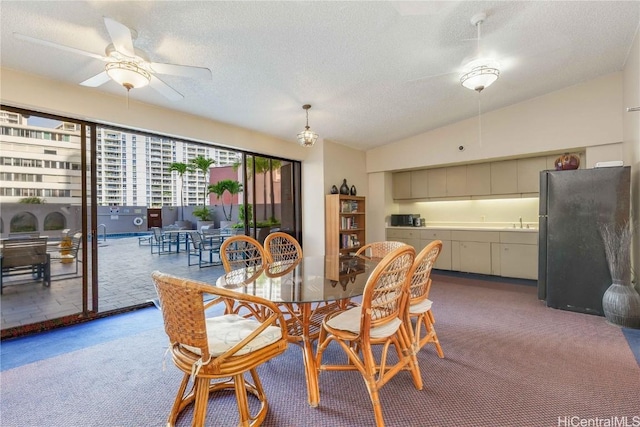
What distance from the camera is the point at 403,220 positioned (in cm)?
612

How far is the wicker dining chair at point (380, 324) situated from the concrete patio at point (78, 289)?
9.95 feet

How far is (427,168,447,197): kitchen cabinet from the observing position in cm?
572

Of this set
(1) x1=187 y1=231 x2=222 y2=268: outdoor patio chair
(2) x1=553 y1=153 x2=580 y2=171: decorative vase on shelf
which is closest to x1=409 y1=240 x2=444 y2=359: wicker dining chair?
(2) x1=553 y1=153 x2=580 y2=171: decorative vase on shelf

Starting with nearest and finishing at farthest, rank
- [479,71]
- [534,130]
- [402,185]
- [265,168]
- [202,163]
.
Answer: [479,71] → [534,130] → [265,168] → [402,185] → [202,163]

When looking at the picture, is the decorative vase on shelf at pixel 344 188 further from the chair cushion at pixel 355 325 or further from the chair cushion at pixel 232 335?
the chair cushion at pixel 232 335

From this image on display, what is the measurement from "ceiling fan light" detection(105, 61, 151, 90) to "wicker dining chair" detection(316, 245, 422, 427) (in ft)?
6.73

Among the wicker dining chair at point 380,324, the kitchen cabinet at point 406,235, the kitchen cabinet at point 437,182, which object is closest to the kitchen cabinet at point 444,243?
the kitchen cabinet at point 406,235

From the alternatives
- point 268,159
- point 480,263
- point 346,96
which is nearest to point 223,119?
point 268,159

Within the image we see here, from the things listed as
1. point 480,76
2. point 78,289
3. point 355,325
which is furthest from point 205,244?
point 480,76

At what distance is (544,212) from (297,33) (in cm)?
355

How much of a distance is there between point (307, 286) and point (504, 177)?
182 inches

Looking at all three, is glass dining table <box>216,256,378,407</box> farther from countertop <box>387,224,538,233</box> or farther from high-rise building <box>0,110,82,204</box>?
countertop <box>387,224,538,233</box>

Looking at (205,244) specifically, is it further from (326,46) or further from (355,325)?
(355,325)

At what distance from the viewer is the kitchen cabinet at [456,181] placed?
550 cm
